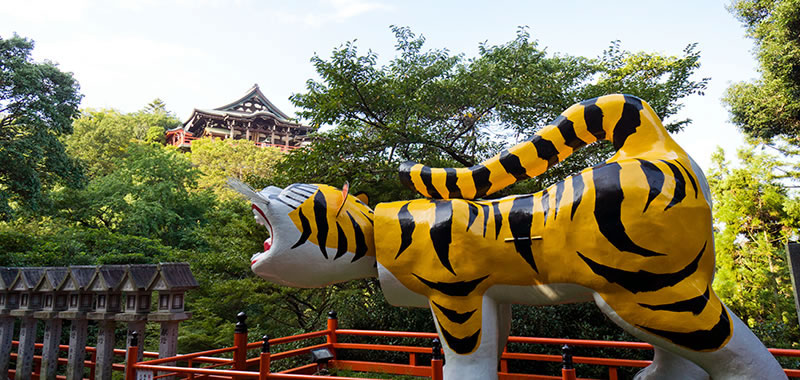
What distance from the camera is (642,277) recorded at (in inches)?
94.4

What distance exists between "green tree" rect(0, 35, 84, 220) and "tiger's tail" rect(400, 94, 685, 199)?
12.0 meters

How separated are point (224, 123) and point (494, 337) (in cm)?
3119

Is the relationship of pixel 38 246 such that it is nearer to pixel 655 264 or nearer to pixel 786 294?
pixel 655 264

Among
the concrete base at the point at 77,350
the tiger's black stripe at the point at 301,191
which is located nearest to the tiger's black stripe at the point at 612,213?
the tiger's black stripe at the point at 301,191

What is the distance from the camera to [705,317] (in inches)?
90.4

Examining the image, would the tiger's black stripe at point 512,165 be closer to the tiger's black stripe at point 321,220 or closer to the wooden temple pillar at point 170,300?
the tiger's black stripe at point 321,220

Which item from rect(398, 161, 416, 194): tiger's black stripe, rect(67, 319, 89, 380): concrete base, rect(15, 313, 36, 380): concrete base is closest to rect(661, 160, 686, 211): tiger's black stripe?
rect(398, 161, 416, 194): tiger's black stripe

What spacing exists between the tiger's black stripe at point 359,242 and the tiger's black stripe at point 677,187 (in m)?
1.87

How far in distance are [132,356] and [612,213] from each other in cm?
388

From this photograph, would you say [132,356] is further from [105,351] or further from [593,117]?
[593,117]

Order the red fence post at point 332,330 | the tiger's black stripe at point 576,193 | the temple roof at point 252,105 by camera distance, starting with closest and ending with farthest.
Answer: the tiger's black stripe at point 576,193
the red fence post at point 332,330
the temple roof at point 252,105

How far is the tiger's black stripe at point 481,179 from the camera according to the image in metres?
3.00

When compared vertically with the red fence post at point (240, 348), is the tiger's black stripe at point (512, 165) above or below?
above

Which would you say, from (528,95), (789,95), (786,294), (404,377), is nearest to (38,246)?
(404,377)
